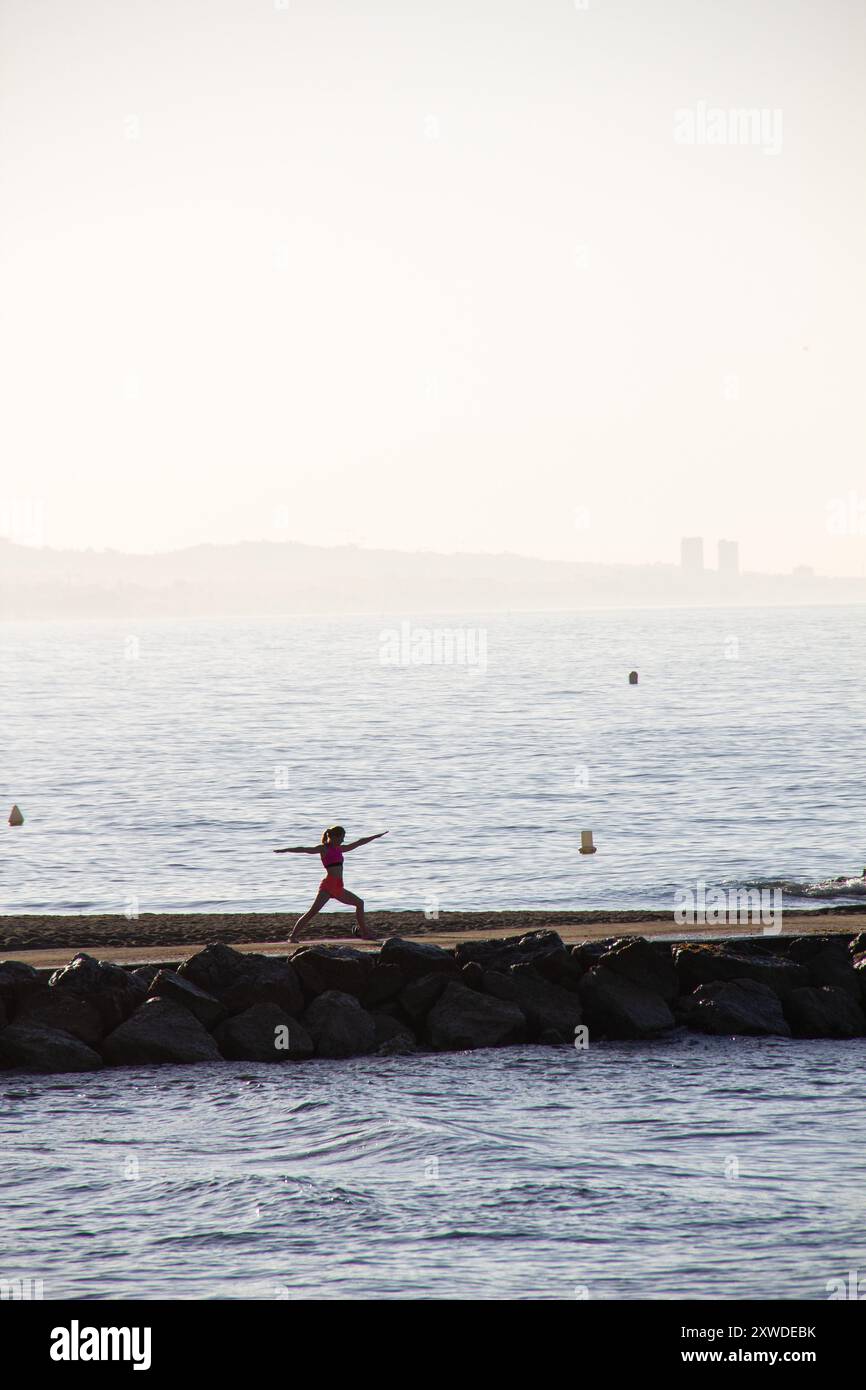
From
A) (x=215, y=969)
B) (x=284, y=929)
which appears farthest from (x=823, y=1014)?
(x=284, y=929)

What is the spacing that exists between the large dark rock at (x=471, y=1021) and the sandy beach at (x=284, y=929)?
2674mm

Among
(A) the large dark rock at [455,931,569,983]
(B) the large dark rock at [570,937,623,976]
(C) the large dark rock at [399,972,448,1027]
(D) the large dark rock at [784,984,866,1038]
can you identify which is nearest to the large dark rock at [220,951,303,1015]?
(C) the large dark rock at [399,972,448,1027]

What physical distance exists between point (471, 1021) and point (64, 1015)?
17.5 feet

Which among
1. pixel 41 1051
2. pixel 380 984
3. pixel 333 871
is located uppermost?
pixel 333 871

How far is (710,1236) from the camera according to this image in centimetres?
1578

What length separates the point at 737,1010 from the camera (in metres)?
22.2

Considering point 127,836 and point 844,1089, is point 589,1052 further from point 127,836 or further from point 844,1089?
point 127,836

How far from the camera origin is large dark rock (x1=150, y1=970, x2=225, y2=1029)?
21.4 m

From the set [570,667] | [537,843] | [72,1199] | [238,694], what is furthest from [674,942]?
[570,667]

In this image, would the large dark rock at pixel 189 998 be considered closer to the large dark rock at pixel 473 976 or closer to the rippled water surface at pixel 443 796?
the large dark rock at pixel 473 976

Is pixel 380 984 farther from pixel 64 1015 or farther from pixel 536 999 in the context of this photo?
pixel 64 1015

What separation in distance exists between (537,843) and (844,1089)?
27729mm

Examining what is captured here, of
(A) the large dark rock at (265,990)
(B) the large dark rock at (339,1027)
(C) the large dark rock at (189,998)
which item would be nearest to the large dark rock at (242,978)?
(A) the large dark rock at (265,990)

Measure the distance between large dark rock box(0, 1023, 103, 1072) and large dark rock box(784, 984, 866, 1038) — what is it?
9427mm
